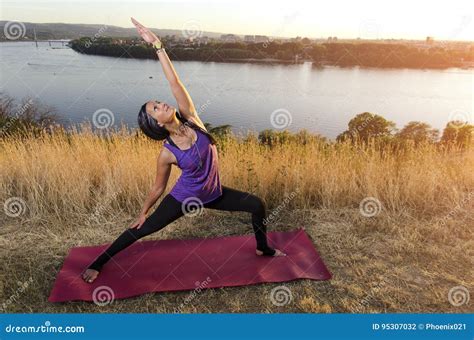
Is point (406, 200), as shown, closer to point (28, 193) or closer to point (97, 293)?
point (97, 293)

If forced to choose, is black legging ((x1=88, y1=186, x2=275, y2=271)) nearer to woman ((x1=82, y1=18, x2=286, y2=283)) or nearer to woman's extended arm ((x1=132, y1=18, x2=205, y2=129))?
woman ((x1=82, y1=18, x2=286, y2=283))

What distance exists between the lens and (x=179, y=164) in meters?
2.83

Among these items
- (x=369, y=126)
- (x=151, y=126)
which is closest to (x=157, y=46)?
(x=151, y=126)

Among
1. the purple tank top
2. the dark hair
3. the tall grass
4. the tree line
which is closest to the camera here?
the dark hair

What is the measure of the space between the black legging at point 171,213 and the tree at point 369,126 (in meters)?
5.70

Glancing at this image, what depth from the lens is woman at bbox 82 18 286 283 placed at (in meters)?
2.69

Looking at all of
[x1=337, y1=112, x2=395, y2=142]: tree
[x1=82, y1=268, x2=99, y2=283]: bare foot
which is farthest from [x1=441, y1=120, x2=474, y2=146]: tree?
[x1=82, y1=268, x2=99, y2=283]: bare foot

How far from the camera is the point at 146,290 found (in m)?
3.06

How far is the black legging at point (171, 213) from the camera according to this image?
9.83 feet

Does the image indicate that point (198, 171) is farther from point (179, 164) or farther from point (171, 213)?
point (171, 213)

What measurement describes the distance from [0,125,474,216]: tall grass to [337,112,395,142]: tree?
3.54 m

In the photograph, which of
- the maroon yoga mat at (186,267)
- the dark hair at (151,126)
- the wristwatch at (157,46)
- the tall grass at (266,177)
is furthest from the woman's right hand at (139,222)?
the tall grass at (266,177)

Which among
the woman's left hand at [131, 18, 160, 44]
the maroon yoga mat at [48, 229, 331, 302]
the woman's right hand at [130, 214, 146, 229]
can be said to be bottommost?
the maroon yoga mat at [48, 229, 331, 302]

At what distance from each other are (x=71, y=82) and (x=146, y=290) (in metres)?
19.0
